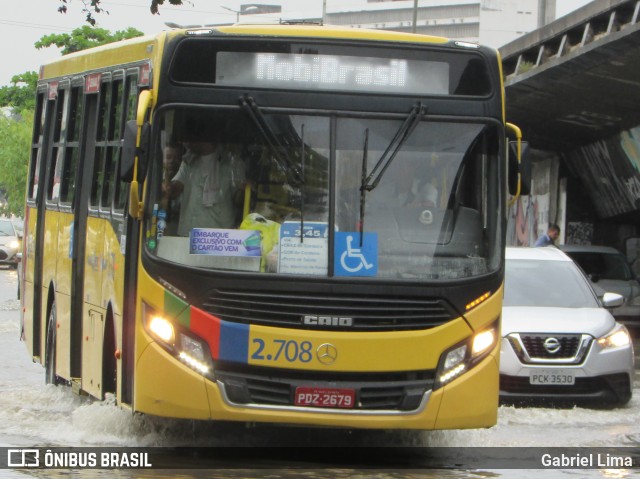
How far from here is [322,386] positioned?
9.48 m

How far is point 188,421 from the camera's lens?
11.0 metres

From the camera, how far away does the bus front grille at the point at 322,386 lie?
31.1 ft

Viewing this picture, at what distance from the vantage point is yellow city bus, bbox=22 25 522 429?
9.45 metres

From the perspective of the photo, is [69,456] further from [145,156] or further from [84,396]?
[84,396]

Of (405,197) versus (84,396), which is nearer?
(405,197)

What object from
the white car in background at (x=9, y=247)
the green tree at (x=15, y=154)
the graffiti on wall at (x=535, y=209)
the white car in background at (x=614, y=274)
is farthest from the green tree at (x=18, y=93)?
the white car in background at (x=614, y=274)

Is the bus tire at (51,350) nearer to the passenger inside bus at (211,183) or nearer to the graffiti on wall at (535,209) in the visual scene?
the passenger inside bus at (211,183)

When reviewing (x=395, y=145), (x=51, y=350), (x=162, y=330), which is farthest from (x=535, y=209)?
(x=162, y=330)

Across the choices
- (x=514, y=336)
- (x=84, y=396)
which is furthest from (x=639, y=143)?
(x=84, y=396)

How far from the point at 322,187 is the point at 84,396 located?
500cm

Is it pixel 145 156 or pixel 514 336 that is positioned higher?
pixel 145 156

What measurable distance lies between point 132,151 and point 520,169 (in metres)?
2.69

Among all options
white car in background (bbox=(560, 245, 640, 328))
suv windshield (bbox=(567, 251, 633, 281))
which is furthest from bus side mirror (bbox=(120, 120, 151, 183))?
suv windshield (bbox=(567, 251, 633, 281))

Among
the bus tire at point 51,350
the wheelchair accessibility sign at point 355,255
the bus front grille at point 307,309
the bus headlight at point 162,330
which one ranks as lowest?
the bus tire at point 51,350
